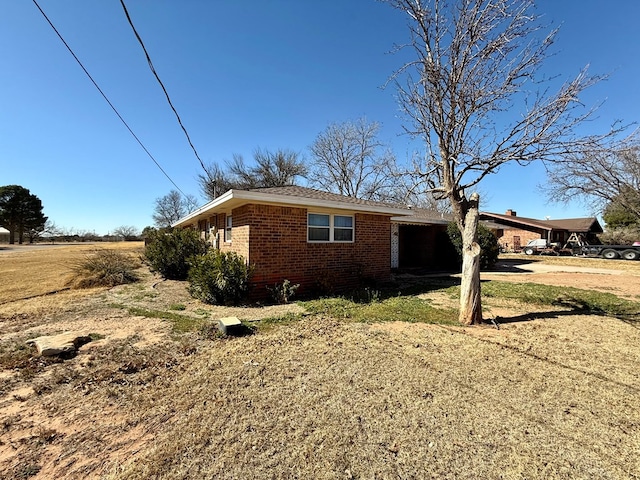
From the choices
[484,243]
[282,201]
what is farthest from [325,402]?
[484,243]

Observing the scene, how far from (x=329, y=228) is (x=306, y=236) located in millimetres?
894

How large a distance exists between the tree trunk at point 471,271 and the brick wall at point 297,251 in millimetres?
3792

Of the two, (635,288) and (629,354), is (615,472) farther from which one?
(635,288)

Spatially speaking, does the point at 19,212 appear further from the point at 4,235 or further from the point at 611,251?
the point at 611,251

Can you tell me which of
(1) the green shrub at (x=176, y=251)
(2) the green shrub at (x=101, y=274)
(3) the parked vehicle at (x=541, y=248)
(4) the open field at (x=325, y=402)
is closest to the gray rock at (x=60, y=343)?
(4) the open field at (x=325, y=402)

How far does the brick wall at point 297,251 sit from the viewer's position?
24.3 ft

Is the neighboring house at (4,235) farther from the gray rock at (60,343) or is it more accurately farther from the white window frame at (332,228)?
the white window frame at (332,228)

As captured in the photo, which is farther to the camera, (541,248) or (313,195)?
(541,248)

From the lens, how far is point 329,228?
8.75m

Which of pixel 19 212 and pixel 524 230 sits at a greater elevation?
pixel 19 212

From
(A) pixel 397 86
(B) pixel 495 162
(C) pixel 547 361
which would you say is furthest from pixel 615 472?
(A) pixel 397 86

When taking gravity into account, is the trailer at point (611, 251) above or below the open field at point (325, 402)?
above

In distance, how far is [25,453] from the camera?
7.14 ft

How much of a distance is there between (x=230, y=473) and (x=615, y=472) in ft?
8.57
